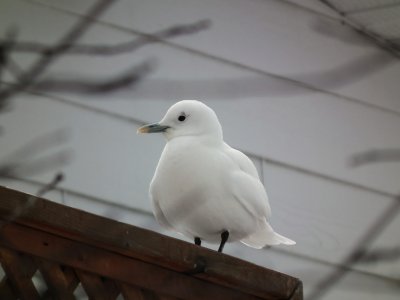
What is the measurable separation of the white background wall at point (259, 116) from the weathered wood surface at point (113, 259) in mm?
548

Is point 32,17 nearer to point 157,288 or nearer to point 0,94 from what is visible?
point 157,288

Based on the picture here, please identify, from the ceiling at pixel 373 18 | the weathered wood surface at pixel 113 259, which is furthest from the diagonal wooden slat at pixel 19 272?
the ceiling at pixel 373 18

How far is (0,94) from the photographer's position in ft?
1.66

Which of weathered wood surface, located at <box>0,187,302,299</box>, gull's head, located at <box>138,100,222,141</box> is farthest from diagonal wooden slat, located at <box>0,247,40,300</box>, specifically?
gull's head, located at <box>138,100,222,141</box>

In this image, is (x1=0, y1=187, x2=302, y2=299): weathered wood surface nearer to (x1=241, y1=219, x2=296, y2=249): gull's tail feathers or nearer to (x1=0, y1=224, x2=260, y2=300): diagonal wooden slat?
(x1=0, y1=224, x2=260, y2=300): diagonal wooden slat

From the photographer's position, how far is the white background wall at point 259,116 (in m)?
1.48

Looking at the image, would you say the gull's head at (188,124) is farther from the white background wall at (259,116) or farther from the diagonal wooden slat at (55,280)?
the diagonal wooden slat at (55,280)

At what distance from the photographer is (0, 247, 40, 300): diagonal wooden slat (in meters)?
0.82

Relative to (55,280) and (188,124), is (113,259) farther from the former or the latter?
(188,124)

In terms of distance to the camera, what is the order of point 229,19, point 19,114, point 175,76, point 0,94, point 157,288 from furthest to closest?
point 229,19
point 175,76
point 19,114
point 157,288
point 0,94

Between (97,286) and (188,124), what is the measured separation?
0.45 meters

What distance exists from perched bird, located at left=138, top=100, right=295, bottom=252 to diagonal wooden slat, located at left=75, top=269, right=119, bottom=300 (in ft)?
0.88

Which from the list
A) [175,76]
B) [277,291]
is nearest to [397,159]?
[175,76]

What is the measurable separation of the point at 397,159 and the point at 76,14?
2.49 ft
